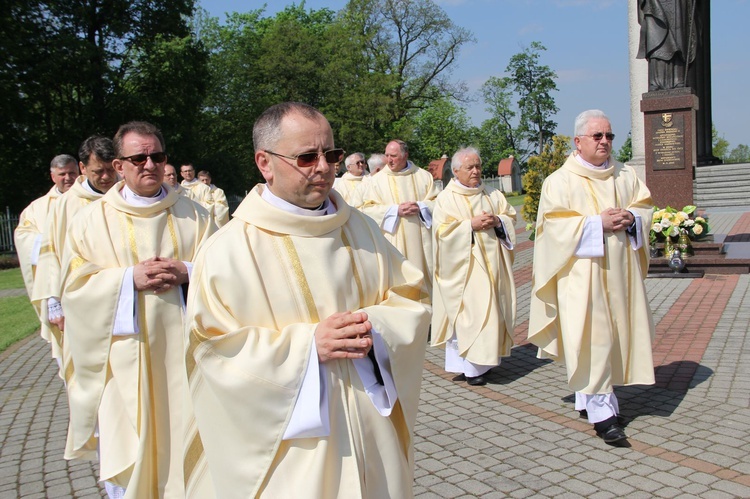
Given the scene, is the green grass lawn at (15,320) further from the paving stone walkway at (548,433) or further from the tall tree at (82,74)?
the tall tree at (82,74)

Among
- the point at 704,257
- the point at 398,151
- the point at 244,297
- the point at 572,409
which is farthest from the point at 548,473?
the point at 704,257

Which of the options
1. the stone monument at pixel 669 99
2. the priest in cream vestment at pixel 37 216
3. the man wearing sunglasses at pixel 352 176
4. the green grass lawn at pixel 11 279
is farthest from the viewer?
the green grass lawn at pixel 11 279

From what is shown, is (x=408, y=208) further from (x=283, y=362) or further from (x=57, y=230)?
(x=283, y=362)

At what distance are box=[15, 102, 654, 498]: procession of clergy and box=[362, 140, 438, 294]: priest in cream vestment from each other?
4.19 ft

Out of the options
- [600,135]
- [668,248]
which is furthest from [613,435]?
[668,248]

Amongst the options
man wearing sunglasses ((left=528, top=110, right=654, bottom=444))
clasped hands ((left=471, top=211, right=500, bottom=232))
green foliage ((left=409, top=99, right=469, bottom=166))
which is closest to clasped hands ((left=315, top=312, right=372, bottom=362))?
man wearing sunglasses ((left=528, top=110, right=654, bottom=444))

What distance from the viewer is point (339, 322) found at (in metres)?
2.45

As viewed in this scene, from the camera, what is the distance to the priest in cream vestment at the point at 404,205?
345 inches

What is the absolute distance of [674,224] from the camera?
1183 centimetres

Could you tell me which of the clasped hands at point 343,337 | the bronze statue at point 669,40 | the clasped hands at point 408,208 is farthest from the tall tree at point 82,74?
the clasped hands at point 343,337

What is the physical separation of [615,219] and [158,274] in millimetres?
3291

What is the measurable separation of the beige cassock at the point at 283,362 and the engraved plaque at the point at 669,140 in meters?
11.8

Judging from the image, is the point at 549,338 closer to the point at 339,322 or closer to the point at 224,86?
the point at 339,322

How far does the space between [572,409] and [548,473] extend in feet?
4.74
